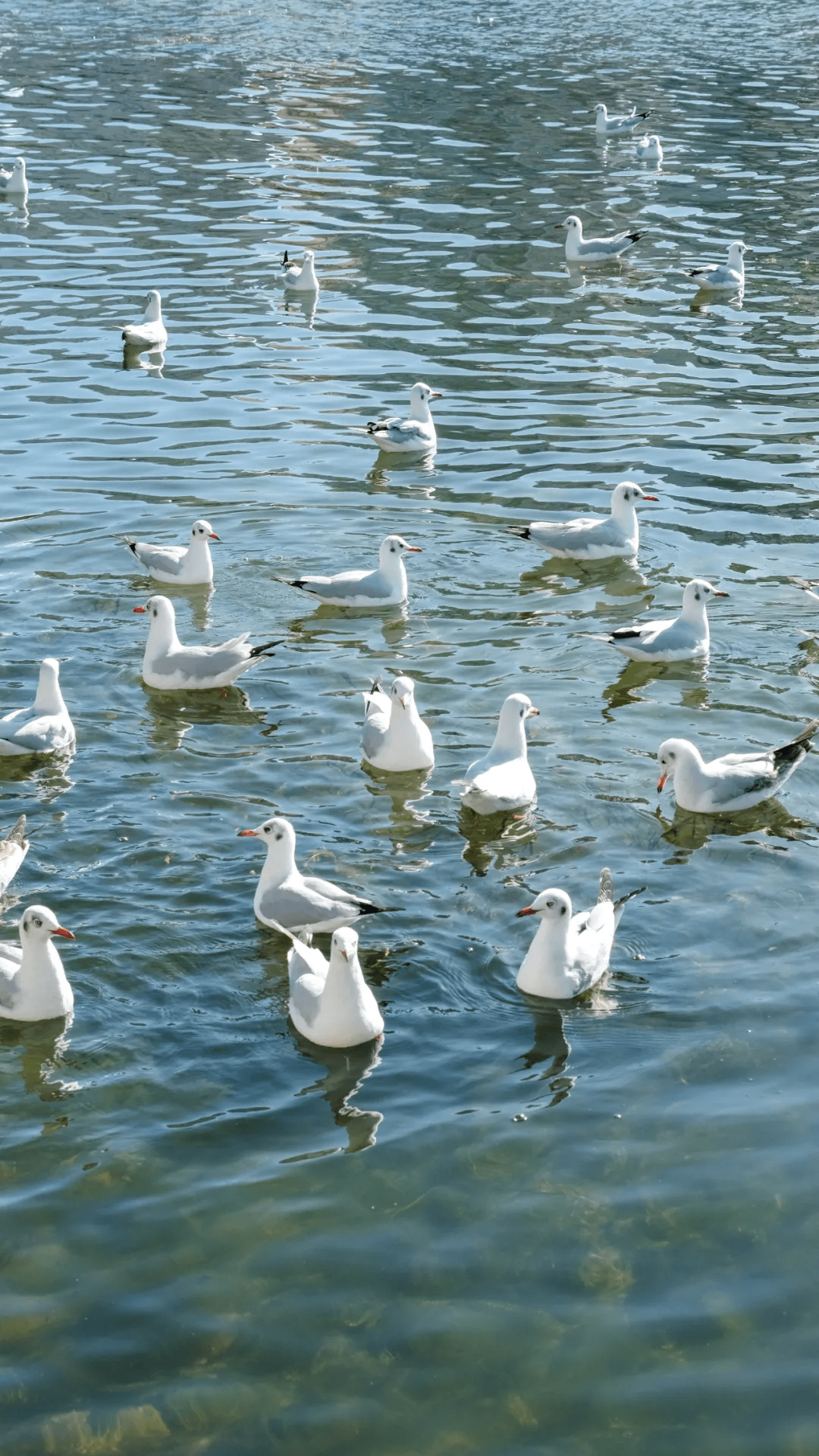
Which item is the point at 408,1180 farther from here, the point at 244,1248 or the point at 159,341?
the point at 159,341

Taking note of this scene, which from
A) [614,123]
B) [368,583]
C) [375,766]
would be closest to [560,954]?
[375,766]

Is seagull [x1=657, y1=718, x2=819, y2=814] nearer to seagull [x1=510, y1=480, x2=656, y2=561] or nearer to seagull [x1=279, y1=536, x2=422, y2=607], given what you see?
seagull [x1=279, y1=536, x2=422, y2=607]

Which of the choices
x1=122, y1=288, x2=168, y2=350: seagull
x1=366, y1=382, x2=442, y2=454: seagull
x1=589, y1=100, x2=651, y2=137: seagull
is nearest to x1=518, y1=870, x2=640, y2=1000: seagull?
x1=366, y1=382, x2=442, y2=454: seagull

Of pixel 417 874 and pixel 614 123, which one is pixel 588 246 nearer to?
pixel 614 123

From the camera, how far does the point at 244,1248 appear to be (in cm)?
845

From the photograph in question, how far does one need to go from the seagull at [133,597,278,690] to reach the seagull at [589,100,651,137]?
28.2 meters

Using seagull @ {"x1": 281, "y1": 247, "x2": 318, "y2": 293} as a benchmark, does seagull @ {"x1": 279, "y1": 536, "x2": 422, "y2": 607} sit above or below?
below

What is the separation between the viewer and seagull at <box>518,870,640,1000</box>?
10.4 meters

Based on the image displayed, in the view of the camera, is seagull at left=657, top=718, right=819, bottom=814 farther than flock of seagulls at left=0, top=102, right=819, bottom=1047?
Yes

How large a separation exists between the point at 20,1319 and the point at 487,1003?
11.6 feet

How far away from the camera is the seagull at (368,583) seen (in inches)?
646

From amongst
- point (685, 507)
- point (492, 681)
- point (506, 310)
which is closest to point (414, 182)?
point (506, 310)

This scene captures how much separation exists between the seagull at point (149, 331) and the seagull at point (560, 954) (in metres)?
16.2

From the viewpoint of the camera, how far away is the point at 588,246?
2942 cm
